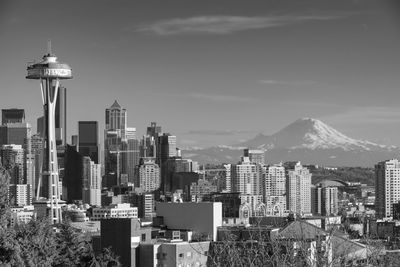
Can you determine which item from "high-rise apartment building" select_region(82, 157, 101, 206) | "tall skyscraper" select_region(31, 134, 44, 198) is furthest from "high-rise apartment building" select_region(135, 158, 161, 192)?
"tall skyscraper" select_region(31, 134, 44, 198)

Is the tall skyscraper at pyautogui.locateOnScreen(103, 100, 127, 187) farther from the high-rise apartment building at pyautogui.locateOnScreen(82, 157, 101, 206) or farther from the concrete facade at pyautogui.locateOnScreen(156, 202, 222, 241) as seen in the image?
the concrete facade at pyautogui.locateOnScreen(156, 202, 222, 241)

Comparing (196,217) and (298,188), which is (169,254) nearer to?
(196,217)

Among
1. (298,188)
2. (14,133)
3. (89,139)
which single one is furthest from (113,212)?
(89,139)

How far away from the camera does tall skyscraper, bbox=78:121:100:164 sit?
56.6 m

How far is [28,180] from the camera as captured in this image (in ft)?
155

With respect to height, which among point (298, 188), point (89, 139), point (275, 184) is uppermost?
point (89, 139)

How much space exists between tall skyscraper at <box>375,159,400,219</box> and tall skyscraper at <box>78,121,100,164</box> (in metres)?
16.8

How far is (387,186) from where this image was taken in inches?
1705

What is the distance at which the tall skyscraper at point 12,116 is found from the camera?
5456 cm

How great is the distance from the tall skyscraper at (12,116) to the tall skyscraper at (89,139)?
3391 mm

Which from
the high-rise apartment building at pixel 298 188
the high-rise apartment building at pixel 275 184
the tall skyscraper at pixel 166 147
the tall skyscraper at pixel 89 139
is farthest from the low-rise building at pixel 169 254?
the tall skyscraper at pixel 166 147

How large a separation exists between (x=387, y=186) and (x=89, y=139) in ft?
65.9

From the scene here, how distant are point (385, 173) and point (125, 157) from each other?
1846 centimetres

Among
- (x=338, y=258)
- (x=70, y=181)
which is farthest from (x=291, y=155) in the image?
(x=338, y=258)
